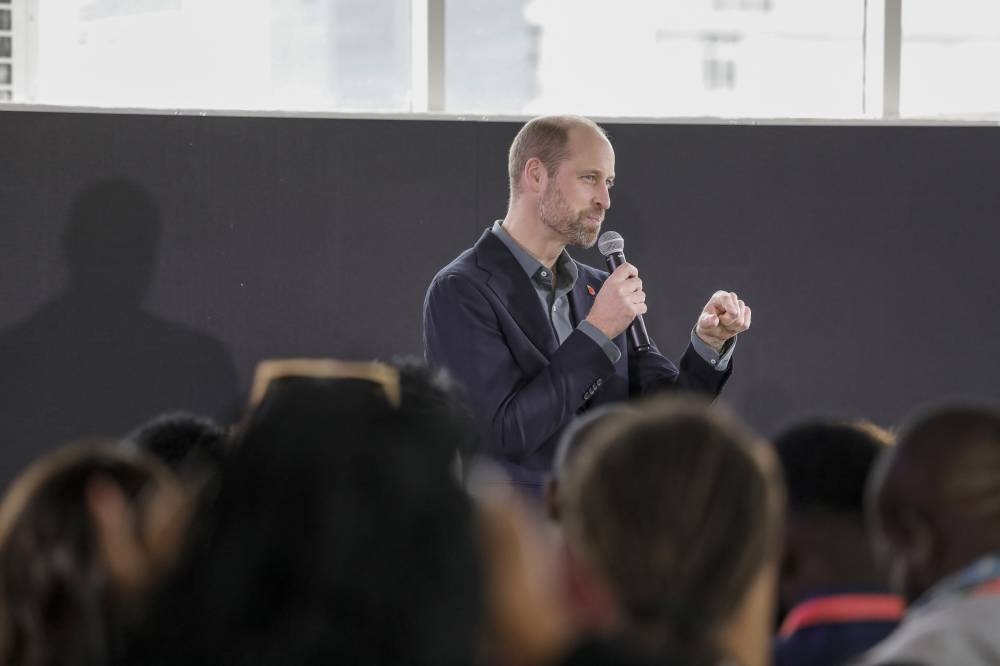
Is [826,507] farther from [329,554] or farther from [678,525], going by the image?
[329,554]

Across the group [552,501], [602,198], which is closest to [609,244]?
[602,198]

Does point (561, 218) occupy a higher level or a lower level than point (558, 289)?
higher

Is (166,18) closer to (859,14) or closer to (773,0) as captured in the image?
(773,0)

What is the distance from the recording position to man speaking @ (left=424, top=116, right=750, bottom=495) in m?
3.17

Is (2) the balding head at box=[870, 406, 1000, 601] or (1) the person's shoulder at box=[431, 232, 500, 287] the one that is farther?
(1) the person's shoulder at box=[431, 232, 500, 287]

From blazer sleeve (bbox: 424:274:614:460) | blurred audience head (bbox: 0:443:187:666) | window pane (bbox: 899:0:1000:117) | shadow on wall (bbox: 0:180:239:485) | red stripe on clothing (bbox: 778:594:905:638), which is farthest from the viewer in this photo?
window pane (bbox: 899:0:1000:117)

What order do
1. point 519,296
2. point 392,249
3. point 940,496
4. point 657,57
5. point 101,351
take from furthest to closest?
1. point 657,57
2. point 392,249
3. point 101,351
4. point 519,296
5. point 940,496

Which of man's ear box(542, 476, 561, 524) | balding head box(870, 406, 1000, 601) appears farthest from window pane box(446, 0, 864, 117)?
balding head box(870, 406, 1000, 601)

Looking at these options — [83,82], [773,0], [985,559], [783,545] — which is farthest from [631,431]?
[773,0]

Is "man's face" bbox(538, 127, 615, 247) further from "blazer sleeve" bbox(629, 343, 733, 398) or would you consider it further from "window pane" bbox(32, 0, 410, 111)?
"window pane" bbox(32, 0, 410, 111)

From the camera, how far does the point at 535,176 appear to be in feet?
11.9

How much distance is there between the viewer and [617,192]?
446 centimetres

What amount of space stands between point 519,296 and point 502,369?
0.21 metres

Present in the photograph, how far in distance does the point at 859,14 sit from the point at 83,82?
8.76ft
